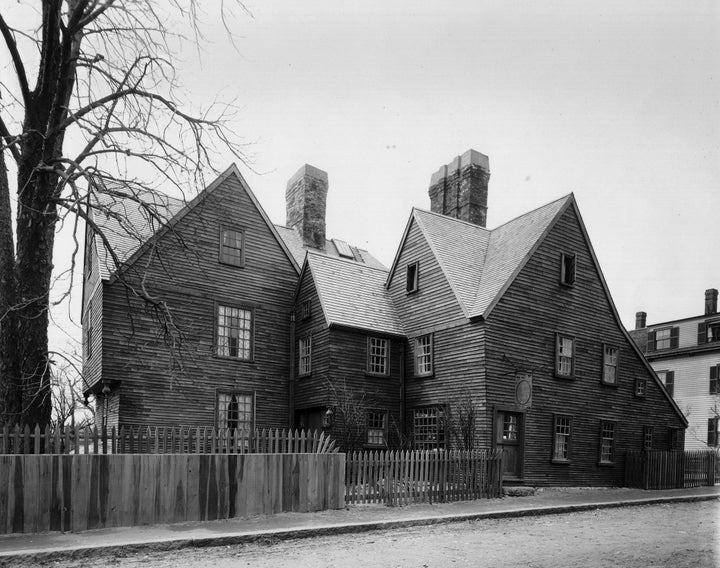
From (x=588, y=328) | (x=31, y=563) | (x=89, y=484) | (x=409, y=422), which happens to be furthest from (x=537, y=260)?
(x=31, y=563)

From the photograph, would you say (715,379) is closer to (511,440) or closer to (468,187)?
(468,187)

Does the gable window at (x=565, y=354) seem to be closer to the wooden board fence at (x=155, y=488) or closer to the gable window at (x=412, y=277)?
the gable window at (x=412, y=277)

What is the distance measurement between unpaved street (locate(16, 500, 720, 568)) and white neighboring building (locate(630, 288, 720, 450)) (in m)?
29.3

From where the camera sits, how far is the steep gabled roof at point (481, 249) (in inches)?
885

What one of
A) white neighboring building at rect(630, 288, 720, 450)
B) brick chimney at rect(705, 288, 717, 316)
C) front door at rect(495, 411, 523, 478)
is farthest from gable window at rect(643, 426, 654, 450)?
brick chimney at rect(705, 288, 717, 316)

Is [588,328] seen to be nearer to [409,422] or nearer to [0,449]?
[409,422]

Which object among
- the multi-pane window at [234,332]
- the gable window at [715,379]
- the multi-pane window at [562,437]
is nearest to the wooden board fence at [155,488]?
the multi-pane window at [234,332]

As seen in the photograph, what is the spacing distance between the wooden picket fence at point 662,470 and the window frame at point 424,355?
8.35 metres

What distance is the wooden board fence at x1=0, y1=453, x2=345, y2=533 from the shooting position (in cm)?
1087

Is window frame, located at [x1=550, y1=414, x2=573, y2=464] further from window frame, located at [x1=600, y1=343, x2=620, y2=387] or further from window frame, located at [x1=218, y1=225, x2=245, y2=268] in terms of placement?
window frame, located at [x1=218, y1=225, x2=245, y2=268]

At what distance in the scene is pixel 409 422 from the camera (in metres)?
24.0

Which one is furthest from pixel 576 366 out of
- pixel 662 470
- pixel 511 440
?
pixel 662 470

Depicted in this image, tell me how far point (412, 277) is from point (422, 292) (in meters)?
1.13

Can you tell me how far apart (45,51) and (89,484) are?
25.4 feet
